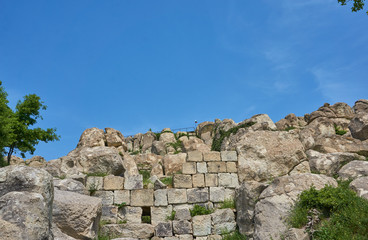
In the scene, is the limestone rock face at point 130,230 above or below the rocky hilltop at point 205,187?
below

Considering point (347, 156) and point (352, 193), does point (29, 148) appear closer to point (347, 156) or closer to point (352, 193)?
point (347, 156)

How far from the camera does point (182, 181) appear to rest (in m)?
15.6

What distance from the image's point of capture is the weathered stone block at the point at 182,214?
568 inches

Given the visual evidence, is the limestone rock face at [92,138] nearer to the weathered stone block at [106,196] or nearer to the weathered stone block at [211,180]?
the weathered stone block at [106,196]

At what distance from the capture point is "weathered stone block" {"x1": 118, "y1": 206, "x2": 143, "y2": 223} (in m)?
14.6

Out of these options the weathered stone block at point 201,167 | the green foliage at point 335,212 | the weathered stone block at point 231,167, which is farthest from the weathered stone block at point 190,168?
the green foliage at point 335,212

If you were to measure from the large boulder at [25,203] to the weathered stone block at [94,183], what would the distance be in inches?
313

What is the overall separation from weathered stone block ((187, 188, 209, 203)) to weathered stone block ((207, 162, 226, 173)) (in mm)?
899

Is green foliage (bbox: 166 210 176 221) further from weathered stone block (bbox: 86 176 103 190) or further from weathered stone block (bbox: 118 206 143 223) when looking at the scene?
weathered stone block (bbox: 86 176 103 190)

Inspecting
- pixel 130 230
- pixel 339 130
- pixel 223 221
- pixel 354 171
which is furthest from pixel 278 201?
pixel 339 130

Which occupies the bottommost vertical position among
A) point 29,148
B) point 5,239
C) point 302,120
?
point 5,239

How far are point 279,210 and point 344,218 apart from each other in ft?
5.91

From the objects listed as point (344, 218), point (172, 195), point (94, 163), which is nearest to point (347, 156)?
point (344, 218)

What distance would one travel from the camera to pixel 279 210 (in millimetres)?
11359
